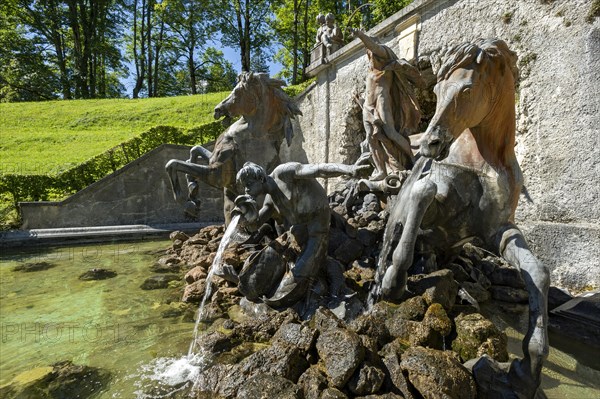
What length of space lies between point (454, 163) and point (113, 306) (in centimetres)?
350

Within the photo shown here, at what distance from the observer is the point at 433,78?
7.03m

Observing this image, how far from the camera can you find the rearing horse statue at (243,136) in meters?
4.62

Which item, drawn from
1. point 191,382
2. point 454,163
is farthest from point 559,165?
point 191,382

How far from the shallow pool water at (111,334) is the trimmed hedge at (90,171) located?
14.2 ft

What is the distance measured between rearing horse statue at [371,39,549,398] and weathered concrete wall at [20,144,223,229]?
7.77 m

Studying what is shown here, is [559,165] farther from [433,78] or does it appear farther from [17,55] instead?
[17,55]

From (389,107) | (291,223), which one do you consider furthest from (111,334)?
(389,107)

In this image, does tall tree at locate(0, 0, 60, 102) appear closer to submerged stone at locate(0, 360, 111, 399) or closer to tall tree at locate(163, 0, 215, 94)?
tall tree at locate(163, 0, 215, 94)

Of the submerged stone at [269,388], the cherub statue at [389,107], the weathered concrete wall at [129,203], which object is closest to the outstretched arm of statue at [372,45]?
the cherub statue at [389,107]

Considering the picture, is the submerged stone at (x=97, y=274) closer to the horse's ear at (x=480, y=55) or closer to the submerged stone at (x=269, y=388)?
the submerged stone at (x=269, y=388)

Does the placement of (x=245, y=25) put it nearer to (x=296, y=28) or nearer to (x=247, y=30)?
(x=247, y=30)

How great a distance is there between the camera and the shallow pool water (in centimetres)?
213

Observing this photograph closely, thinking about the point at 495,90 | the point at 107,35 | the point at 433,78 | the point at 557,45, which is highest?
the point at 107,35

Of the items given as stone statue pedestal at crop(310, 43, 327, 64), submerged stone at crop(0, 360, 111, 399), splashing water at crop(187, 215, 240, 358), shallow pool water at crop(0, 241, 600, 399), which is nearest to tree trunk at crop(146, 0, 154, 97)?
stone statue pedestal at crop(310, 43, 327, 64)
